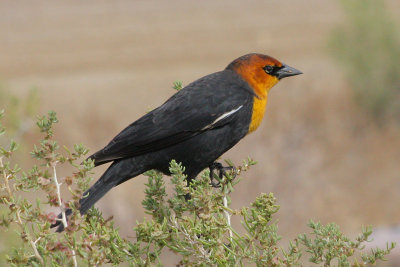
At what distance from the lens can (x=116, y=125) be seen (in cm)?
1341

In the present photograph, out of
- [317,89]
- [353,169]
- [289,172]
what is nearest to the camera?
[289,172]

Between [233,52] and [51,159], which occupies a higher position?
[233,52]

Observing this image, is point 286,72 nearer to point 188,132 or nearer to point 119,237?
point 188,132

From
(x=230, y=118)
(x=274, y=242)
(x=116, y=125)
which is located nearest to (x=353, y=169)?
(x=116, y=125)

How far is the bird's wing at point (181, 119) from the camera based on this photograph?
12.9ft

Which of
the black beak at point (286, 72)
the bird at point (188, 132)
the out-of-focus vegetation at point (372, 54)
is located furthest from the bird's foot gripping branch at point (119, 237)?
the out-of-focus vegetation at point (372, 54)

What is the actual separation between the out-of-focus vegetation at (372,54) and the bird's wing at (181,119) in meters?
9.45

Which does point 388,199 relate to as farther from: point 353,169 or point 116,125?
point 116,125

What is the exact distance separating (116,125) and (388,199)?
5316mm

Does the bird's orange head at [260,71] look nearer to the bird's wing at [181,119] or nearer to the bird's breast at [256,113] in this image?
the bird's breast at [256,113]

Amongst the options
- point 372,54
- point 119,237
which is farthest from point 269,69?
point 372,54

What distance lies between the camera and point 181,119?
4.00 m

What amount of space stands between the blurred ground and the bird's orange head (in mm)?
4068

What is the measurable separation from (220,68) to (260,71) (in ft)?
42.6
